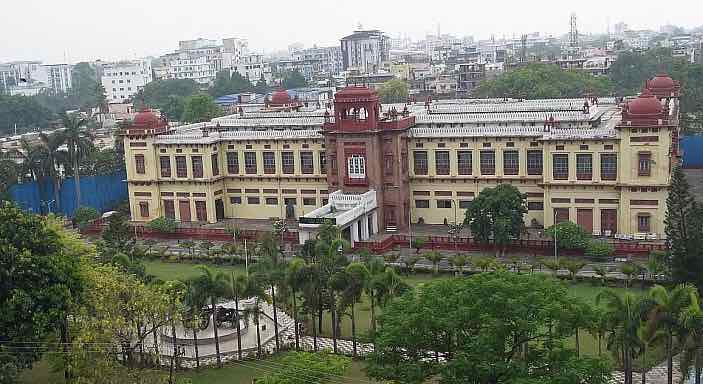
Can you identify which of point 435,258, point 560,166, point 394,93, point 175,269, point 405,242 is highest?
point 394,93

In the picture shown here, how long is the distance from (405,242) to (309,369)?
22792 millimetres

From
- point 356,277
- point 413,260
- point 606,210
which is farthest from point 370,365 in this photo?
point 606,210

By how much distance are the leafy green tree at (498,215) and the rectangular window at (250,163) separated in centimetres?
1540

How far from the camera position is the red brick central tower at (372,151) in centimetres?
4484

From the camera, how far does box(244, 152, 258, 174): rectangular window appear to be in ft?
163

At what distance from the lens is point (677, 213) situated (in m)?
35.5

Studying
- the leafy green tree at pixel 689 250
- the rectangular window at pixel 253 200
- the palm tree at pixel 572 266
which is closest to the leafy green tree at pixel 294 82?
the rectangular window at pixel 253 200

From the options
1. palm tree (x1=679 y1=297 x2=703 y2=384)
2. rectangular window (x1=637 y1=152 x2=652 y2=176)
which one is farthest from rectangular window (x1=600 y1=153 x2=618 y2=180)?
palm tree (x1=679 y1=297 x2=703 y2=384)

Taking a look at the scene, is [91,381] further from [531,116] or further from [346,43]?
[346,43]

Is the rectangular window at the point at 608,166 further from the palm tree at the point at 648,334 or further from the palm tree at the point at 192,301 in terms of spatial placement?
A: the palm tree at the point at 192,301

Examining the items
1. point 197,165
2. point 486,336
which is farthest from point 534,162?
point 486,336

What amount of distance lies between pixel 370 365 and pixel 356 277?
7342 mm

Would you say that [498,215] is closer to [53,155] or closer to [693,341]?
[693,341]

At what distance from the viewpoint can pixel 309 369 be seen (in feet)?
67.7
